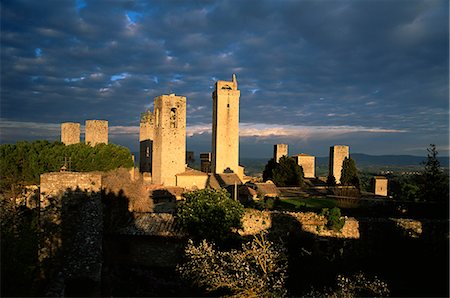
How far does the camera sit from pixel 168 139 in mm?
30156

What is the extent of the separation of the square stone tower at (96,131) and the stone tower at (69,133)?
0.90 m

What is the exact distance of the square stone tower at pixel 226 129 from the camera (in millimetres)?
34812

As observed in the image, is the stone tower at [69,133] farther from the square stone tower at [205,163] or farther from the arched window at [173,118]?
the square stone tower at [205,163]

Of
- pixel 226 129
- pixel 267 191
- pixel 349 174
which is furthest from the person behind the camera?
pixel 226 129

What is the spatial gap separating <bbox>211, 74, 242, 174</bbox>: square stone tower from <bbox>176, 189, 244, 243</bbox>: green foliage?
2275 cm

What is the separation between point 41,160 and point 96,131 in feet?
35.8

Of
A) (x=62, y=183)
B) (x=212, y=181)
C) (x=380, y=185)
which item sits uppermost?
(x=62, y=183)

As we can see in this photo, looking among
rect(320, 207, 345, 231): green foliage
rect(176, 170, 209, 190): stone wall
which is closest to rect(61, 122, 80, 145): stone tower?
rect(176, 170, 209, 190): stone wall

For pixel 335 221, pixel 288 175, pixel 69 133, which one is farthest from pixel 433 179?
pixel 69 133

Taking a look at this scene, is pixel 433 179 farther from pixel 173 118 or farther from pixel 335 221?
pixel 173 118

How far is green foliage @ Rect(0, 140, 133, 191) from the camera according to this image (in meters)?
16.6

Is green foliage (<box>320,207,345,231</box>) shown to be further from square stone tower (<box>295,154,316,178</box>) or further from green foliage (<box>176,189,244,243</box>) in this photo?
square stone tower (<box>295,154,316,178</box>)

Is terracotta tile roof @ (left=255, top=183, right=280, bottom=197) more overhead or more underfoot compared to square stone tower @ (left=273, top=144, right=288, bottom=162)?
more underfoot

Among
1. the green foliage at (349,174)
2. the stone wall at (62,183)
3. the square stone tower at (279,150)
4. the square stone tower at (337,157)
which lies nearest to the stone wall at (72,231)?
the stone wall at (62,183)
